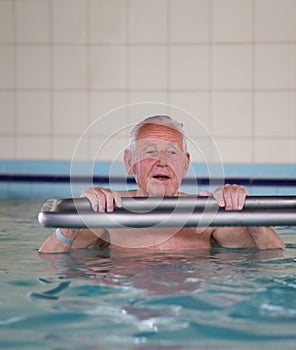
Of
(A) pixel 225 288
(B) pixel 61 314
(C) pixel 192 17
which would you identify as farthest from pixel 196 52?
(B) pixel 61 314

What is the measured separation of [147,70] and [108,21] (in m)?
0.63

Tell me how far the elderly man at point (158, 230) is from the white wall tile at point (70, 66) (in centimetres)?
383

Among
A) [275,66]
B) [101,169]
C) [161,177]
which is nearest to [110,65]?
[101,169]

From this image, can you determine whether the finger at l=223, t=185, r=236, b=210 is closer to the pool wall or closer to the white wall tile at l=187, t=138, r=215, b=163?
the pool wall

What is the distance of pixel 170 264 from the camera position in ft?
10.8

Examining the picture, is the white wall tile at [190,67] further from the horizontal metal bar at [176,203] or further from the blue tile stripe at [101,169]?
the horizontal metal bar at [176,203]

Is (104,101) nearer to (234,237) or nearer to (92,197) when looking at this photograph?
(234,237)

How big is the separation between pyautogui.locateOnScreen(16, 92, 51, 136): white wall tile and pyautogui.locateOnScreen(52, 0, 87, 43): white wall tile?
636mm

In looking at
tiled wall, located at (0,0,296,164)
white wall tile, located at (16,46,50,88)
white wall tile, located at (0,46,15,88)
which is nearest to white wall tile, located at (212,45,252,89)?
tiled wall, located at (0,0,296,164)

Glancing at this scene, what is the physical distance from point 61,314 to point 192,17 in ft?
17.4

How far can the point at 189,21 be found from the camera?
726cm

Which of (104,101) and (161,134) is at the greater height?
(104,101)

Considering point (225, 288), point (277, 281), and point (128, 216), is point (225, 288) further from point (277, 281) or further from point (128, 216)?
point (128, 216)

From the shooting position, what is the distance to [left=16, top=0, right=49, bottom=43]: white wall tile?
741cm
